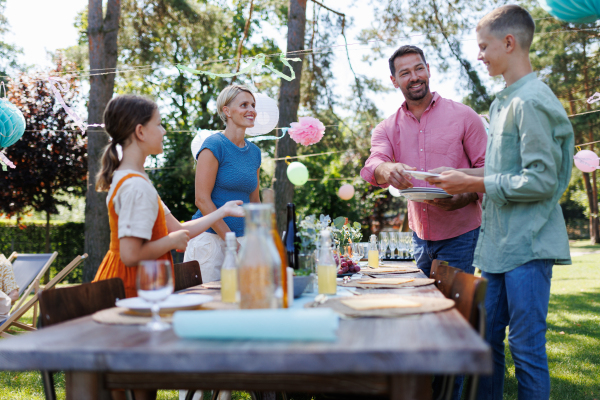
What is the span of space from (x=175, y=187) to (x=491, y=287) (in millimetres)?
10082

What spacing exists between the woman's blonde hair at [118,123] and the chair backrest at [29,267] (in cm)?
334

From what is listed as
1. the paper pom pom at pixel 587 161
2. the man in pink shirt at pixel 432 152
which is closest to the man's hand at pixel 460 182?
the man in pink shirt at pixel 432 152

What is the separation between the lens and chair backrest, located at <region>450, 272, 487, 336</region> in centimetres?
123

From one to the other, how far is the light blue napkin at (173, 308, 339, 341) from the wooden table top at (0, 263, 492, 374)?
15 millimetres

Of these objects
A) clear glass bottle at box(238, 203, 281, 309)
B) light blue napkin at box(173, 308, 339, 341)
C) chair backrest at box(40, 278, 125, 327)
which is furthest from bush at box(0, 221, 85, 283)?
light blue napkin at box(173, 308, 339, 341)

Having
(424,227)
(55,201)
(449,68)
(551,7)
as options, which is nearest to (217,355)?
(424,227)

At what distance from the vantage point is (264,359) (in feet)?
2.81

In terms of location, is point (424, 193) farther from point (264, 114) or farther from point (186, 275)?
point (264, 114)

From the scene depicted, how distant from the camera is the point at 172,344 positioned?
0.94 metres

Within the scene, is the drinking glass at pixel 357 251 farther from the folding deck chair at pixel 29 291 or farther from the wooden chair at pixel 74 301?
the folding deck chair at pixel 29 291

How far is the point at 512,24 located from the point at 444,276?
96cm

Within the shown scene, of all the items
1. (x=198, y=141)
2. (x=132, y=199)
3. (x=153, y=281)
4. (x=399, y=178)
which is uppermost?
(x=198, y=141)

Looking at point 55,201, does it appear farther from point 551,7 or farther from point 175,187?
point 551,7

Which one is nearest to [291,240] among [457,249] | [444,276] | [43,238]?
[444,276]
